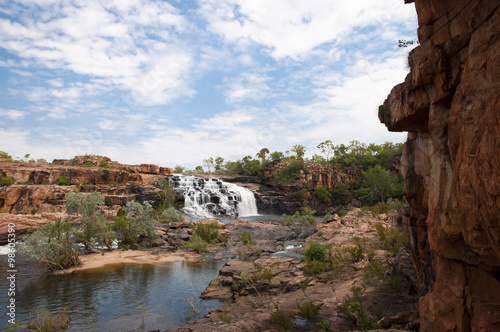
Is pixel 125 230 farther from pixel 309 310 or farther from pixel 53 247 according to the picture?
pixel 309 310

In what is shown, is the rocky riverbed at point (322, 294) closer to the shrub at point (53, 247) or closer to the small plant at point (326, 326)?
the small plant at point (326, 326)

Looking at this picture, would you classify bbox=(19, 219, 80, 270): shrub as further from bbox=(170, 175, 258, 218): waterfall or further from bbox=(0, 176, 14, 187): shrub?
bbox=(0, 176, 14, 187): shrub

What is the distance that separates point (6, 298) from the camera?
32.0 ft

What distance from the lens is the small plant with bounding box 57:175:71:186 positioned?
109 ft

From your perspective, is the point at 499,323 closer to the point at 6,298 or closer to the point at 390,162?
the point at 6,298

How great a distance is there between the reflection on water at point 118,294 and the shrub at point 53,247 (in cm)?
71

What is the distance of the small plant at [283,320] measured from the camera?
5.91 metres

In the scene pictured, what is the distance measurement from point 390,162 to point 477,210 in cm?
5544

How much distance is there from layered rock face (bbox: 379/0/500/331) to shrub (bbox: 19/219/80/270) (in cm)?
1413

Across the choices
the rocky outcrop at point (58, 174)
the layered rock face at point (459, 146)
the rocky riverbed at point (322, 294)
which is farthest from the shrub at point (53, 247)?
the rocky outcrop at point (58, 174)

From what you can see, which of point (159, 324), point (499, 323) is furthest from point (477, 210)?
point (159, 324)

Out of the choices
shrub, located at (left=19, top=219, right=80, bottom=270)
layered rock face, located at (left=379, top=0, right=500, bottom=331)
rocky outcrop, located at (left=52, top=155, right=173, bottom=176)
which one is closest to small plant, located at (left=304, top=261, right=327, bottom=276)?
layered rock face, located at (left=379, top=0, right=500, bottom=331)

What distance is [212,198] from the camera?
38219 millimetres

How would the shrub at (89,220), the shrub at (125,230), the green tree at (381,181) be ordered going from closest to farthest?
1. the shrub at (89,220)
2. the shrub at (125,230)
3. the green tree at (381,181)
